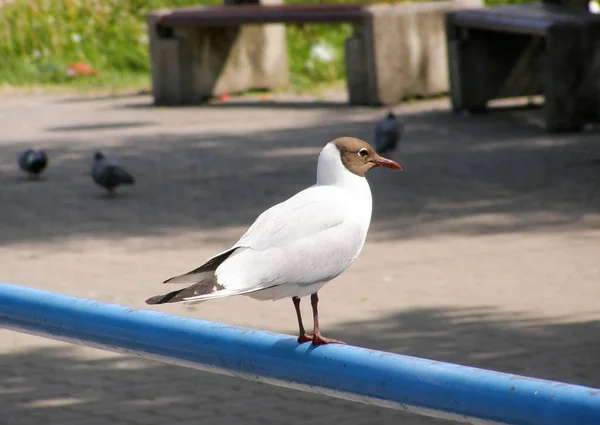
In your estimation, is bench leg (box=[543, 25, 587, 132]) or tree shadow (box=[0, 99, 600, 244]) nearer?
tree shadow (box=[0, 99, 600, 244])

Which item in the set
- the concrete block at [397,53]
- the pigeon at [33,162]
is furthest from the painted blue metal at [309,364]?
the concrete block at [397,53]

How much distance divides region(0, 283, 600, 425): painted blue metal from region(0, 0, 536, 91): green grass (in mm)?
16793

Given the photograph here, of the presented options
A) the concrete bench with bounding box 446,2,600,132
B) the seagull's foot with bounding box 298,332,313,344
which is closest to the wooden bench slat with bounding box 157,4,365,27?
the concrete bench with bounding box 446,2,600,132

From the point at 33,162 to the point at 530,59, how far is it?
6807 millimetres

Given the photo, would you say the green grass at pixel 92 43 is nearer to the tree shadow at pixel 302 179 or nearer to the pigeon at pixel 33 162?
the tree shadow at pixel 302 179

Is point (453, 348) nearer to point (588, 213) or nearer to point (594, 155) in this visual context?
point (588, 213)

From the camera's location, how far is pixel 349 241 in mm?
3271

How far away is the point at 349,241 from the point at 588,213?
19.8 ft

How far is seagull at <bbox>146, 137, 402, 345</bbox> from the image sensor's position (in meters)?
2.97

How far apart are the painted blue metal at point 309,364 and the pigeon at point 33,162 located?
8029 millimetres

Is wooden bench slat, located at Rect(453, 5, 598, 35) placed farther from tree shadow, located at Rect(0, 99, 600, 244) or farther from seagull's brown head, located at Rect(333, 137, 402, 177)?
seagull's brown head, located at Rect(333, 137, 402, 177)

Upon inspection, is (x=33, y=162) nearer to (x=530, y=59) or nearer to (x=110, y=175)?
(x=110, y=175)

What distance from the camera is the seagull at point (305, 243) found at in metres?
2.97

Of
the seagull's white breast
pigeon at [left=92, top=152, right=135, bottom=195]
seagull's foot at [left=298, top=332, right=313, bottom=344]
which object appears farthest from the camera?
pigeon at [left=92, top=152, right=135, bottom=195]
